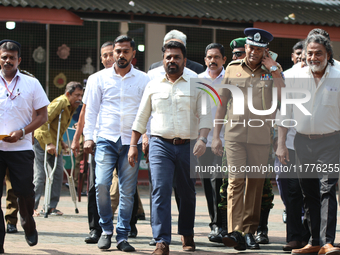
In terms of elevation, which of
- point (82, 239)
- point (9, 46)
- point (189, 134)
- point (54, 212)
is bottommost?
point (54, 212)

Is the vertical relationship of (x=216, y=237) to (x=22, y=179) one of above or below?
below

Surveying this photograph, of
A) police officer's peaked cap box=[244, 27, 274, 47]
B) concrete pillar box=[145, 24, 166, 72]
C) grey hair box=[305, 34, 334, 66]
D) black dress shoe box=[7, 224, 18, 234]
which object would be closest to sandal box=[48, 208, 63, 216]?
black dress shoe box=[7, 224, 18, 234]

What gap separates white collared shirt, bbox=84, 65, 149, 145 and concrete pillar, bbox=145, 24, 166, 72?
30.6ft

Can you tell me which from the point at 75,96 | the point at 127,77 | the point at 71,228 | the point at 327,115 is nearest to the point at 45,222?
the point at 71,228

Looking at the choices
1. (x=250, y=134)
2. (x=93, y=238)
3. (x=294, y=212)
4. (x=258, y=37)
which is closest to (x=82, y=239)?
(x=93, y=238)

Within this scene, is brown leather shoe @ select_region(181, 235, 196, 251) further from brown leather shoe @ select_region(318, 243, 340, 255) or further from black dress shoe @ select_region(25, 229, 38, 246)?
black dress shoe @ select_region(25, 229, 38, 246)

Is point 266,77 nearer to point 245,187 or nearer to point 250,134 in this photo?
point 250,134

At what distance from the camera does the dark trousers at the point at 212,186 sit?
7.05m

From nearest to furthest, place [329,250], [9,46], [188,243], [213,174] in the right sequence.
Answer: [329,250]
[9,46]
[188,243]
[213,174]

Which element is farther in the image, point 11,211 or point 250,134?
point 11,211

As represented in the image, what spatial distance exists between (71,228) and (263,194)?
104 inches

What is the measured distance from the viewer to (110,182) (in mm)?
6387

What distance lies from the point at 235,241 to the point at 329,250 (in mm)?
914

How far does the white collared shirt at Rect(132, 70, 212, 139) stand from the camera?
609 centimetres
